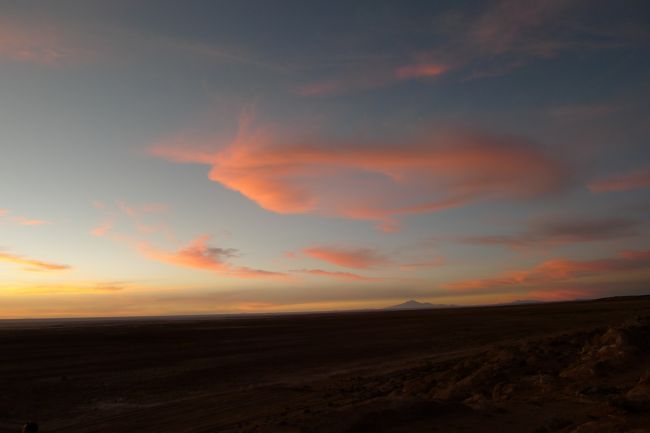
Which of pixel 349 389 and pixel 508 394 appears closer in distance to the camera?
pixel 508 394

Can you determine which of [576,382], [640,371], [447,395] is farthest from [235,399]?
[640,371]

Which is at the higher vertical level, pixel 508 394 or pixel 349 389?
pixel 508 394

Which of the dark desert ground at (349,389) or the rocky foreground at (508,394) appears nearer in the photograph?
the rocky foreground at (508,394)

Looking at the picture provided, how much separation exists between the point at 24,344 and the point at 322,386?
110 feet

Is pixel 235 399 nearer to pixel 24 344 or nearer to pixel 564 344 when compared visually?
pixel 564 344

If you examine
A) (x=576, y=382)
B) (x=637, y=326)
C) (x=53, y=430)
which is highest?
(x=637, y=326)

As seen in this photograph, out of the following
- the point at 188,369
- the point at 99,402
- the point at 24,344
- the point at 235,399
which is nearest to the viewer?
the point at 235,399

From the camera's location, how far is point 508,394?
13.7 m

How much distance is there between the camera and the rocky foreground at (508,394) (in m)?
9.96

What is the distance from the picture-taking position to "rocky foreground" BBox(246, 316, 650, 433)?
996 cm

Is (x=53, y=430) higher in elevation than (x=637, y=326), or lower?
lower

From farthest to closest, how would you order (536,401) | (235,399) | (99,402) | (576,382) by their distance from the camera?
(99,402), (235,399), (576,382), (536,401)

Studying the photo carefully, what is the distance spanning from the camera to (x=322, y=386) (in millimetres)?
18797

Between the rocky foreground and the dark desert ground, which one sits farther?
the dark desert ground
